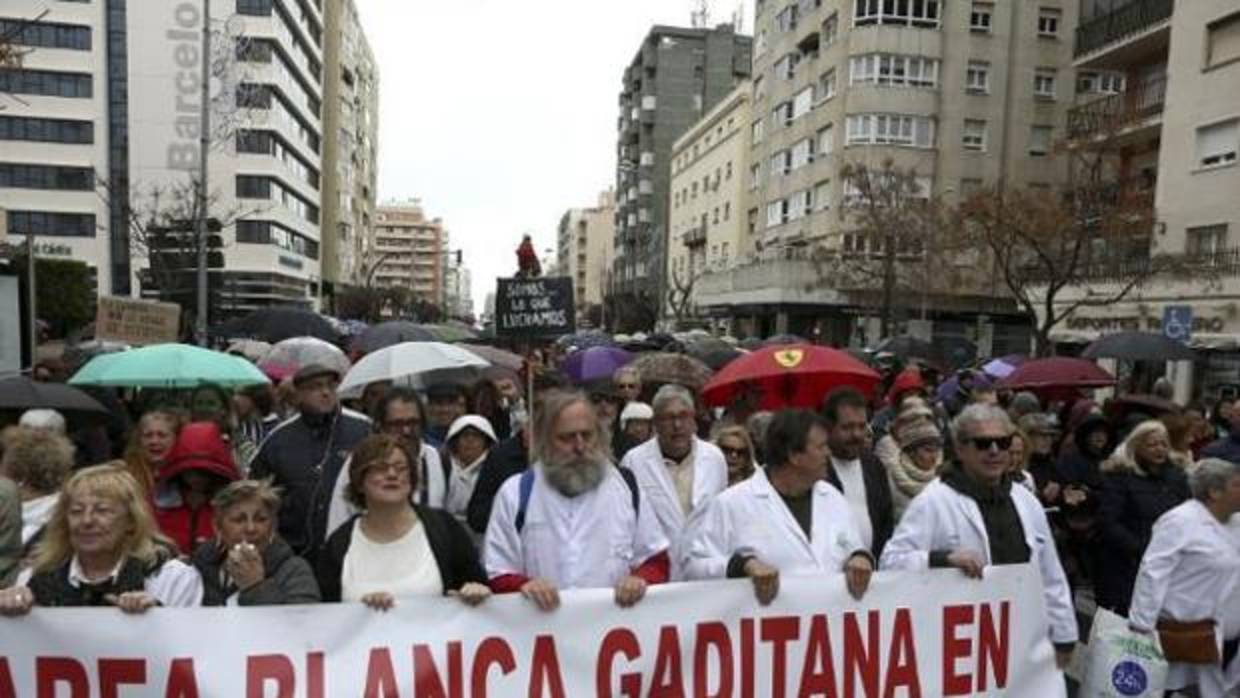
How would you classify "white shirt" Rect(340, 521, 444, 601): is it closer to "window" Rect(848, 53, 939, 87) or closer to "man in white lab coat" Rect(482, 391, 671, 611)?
"man in white lab coat" Rect(482, 391, 671, 611)

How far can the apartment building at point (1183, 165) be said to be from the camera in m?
22.2

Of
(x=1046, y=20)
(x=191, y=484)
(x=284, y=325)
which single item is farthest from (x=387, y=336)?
(x=1046, y=20)

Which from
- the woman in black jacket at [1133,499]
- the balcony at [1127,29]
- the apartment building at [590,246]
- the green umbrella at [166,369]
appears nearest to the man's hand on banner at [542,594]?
the woman in black jacket at [1133,499]

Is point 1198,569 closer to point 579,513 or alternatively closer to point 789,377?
Answer: point 789,377

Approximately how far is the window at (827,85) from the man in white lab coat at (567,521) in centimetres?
4279

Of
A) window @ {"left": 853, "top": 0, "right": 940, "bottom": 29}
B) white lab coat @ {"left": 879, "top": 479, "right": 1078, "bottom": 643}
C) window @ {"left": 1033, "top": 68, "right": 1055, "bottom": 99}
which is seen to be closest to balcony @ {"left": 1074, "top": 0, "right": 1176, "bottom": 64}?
window @ {"left": 853, "top": 0, "right": 940, "bottom": 29}

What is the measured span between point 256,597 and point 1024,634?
3165 millimetres

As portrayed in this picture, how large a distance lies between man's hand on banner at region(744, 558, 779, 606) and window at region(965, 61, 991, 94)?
4264cm

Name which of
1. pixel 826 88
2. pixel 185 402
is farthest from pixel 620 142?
pixel 185 402

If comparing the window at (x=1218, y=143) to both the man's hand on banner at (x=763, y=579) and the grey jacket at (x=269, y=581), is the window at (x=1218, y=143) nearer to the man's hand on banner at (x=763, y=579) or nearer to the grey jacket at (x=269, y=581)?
the man's hand on banner at (x=763, y=579)

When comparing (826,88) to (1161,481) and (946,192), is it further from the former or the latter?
(1161,481)

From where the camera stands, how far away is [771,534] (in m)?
3.82

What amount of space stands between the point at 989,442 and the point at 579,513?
68.7 inches

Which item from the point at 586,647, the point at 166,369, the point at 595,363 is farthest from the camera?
the point at 595,363
